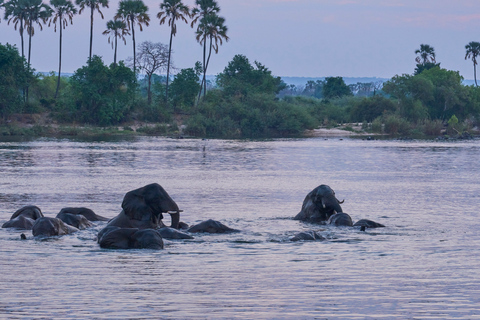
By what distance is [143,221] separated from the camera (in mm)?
14430

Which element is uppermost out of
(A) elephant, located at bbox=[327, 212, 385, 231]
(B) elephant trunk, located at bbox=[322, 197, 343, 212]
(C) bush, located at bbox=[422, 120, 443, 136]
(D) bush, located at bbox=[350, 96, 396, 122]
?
(D) bush, located at bbox=[350, 96, 396, 122]

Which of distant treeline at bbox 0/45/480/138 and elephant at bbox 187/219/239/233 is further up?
distant treeline at bbox 0/45/480/138

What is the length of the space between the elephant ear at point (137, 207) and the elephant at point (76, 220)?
1804mm

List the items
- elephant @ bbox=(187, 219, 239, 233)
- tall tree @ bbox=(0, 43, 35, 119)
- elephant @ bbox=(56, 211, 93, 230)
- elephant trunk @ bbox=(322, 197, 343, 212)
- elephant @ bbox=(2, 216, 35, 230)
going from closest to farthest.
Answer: elephant @ bbox=(187, 219, 239, 233) → elephant @ bbox=(2, 216, 35, 230) → elephant @ bbox=(56, 211, 93, 230) → elephant trunk @ bbox=(322, 197, 343, 212) → tall tree @ bbox=(0, 43, 35, 119)

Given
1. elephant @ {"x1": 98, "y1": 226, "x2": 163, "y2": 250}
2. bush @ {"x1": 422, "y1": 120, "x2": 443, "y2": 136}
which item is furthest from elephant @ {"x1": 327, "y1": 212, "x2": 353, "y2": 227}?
bush @ {"x1": 422, "y1": 120, "x2": 443, "y2": 136}

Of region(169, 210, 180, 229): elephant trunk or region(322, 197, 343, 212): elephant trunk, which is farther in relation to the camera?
region(322, 197, 343, 212): elephant trunk

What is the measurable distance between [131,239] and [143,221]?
977mm

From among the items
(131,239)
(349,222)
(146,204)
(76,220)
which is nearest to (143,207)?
(146,204)

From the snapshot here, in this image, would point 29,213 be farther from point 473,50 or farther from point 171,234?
point 473,50

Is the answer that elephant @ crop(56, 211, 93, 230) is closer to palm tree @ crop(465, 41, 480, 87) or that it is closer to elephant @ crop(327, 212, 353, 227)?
elephant @ crop(327, 212, 353, 227)

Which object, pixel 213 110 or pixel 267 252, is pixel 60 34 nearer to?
pixel 213 110

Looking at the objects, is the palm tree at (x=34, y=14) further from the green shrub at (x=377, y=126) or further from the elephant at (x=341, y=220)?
the elephant at (x=341, y=220)

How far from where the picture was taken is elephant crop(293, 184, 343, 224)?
56.3 feet

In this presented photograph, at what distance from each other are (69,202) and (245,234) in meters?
7.75
